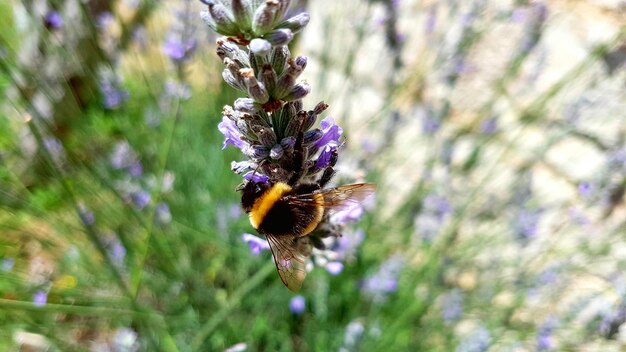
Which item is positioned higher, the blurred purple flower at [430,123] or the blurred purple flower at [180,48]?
the blurred purple flower at [430,123]

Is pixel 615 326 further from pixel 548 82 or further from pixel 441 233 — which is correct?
pixel 548 82

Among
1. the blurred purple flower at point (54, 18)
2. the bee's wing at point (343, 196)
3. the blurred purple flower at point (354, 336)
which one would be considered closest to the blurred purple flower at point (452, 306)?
the blurred purple flower at point (354, 336)

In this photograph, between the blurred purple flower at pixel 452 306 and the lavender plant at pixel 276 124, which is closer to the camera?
the lavender plant at pixel 276 124

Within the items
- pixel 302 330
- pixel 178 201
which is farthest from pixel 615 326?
pixel 178 201

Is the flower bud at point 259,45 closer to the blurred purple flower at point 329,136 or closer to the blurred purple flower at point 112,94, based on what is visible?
the blurred purple flower at point 329,136

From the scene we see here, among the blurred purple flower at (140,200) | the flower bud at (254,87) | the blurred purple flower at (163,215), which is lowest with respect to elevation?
the blurred purple flower at (140,200)

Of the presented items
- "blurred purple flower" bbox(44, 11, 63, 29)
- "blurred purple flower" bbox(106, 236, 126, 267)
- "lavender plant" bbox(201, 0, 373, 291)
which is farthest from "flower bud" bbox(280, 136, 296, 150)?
"blurred purple flower" bbox(44, 11, 63, 29)

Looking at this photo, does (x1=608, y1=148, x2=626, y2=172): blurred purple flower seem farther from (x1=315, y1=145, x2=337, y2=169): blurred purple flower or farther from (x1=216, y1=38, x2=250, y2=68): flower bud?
(x1=216, y1=38, x2=250, y2=68): flower bud
